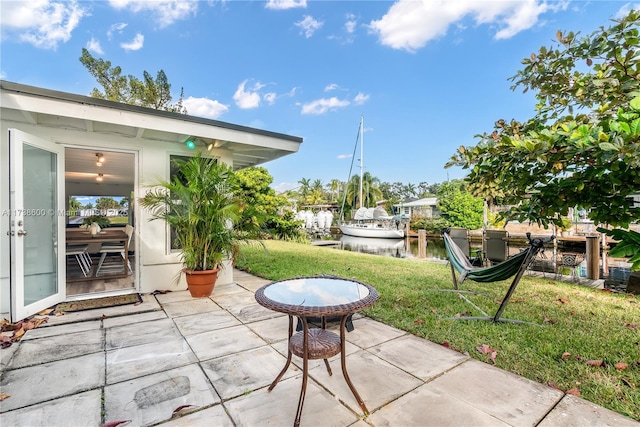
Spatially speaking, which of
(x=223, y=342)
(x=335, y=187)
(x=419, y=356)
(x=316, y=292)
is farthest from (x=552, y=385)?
(x=335, y=187)

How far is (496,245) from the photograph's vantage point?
6711 mm

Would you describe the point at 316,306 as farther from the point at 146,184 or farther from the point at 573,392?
the point at 146,184

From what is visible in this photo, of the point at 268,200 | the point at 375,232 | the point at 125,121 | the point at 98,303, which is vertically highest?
the point at 125,121

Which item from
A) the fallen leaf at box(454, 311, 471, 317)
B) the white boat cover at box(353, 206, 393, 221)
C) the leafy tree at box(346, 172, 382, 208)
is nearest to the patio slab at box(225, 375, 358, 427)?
the fallen leaf at box(454, 311, 471, 317)

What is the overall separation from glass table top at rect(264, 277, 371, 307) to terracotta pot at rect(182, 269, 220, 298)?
2426 millimetres

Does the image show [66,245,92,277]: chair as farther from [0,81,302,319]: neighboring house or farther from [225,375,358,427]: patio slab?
[225,375,358,427]: patio slab

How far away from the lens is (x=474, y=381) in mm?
2141

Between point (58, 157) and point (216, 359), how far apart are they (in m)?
3.66

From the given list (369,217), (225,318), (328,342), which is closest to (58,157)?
(225,318)

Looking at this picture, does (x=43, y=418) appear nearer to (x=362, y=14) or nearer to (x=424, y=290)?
(x=424, y=290)

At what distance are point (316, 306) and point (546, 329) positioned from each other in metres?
2.77

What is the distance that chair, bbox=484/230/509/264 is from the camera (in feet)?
21.5

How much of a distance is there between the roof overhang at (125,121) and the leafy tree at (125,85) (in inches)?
588

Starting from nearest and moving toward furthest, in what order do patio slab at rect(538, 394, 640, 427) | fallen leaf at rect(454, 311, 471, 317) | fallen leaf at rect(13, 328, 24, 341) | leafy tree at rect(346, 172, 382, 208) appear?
patio slab at rect(538, 394, 640, 427), fallen leaf at rect(13, 328, 24, 341), fallen leaf at rect(454, 311, 471, 317), leafy tree at rect(346, 172, 382, 208)
